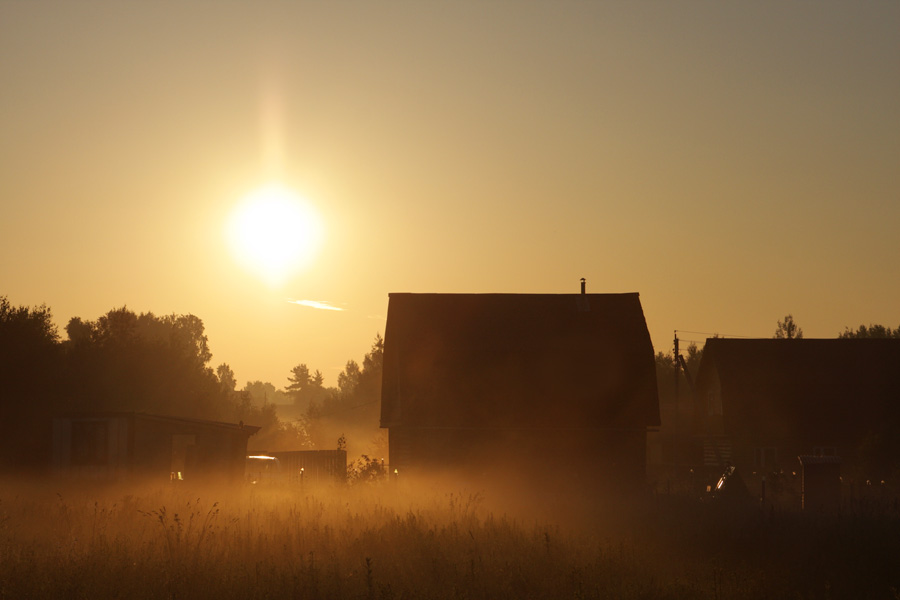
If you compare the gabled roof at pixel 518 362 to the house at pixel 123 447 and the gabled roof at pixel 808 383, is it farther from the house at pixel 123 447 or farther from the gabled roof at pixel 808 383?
the gabled roof at pixel 808 383

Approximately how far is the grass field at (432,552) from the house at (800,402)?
27863 millimetres

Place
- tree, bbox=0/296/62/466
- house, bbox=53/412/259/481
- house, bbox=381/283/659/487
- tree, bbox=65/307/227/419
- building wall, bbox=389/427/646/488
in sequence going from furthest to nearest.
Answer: tree, bbox=65/307/227/419 → tree, bbox=0/296/62/466 → house, bbox=381/283/659/487 → building wall, bbox=389/427/646/488 → house, bbox=53/412/259/481

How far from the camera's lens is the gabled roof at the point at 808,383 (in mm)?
48750

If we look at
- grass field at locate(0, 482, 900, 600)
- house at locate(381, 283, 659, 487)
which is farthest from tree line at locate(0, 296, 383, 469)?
grass field at locate(0, 482, 900, 600)

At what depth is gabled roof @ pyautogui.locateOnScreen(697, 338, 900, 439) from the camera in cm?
4875

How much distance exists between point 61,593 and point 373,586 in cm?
376

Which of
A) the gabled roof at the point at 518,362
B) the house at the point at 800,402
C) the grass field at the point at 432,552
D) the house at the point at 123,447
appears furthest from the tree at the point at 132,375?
the grass field at the point at 432,552

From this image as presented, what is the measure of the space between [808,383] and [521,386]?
771 inches

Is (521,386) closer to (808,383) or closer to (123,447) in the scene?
(123,447)

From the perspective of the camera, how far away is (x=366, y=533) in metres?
16.2

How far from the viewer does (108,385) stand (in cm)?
6312

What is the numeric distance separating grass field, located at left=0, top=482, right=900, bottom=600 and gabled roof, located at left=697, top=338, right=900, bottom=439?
93.9 ft

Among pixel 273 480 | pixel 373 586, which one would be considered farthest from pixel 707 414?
pixel 373 586

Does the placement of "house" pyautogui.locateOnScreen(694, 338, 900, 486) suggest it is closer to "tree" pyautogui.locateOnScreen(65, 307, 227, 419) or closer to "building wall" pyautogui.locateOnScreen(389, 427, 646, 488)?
"building wall" pyautogui.locateOnScreen(389, 427, 646, 488)
